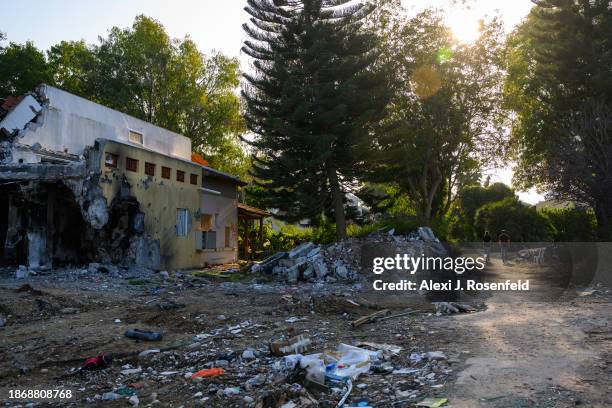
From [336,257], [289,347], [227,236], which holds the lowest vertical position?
[289,347]

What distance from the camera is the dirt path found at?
414cm

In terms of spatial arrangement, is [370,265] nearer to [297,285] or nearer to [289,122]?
[297,285]

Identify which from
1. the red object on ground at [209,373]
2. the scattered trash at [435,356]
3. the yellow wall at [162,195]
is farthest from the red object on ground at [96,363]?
the yellow wall at [162,195]

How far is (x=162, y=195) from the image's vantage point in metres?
18.1

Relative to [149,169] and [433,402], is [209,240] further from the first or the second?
[433,402]

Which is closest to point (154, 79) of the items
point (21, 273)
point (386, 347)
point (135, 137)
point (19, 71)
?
point (19, 71)

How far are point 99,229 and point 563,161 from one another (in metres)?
17.1

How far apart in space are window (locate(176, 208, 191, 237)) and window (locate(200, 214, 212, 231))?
1628mm

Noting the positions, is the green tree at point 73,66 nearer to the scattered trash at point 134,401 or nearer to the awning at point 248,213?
the awning at point 248,213

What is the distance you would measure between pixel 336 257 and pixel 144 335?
950 cm

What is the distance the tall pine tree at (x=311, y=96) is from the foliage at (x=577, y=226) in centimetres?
927

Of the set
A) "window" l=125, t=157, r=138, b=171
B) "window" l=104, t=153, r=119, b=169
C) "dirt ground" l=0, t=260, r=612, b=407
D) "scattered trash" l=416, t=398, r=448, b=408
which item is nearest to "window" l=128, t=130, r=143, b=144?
"window" l=125, t=157, r=138, b=171

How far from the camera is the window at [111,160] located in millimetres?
15695

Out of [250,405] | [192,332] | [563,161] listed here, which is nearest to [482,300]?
[192,332]
